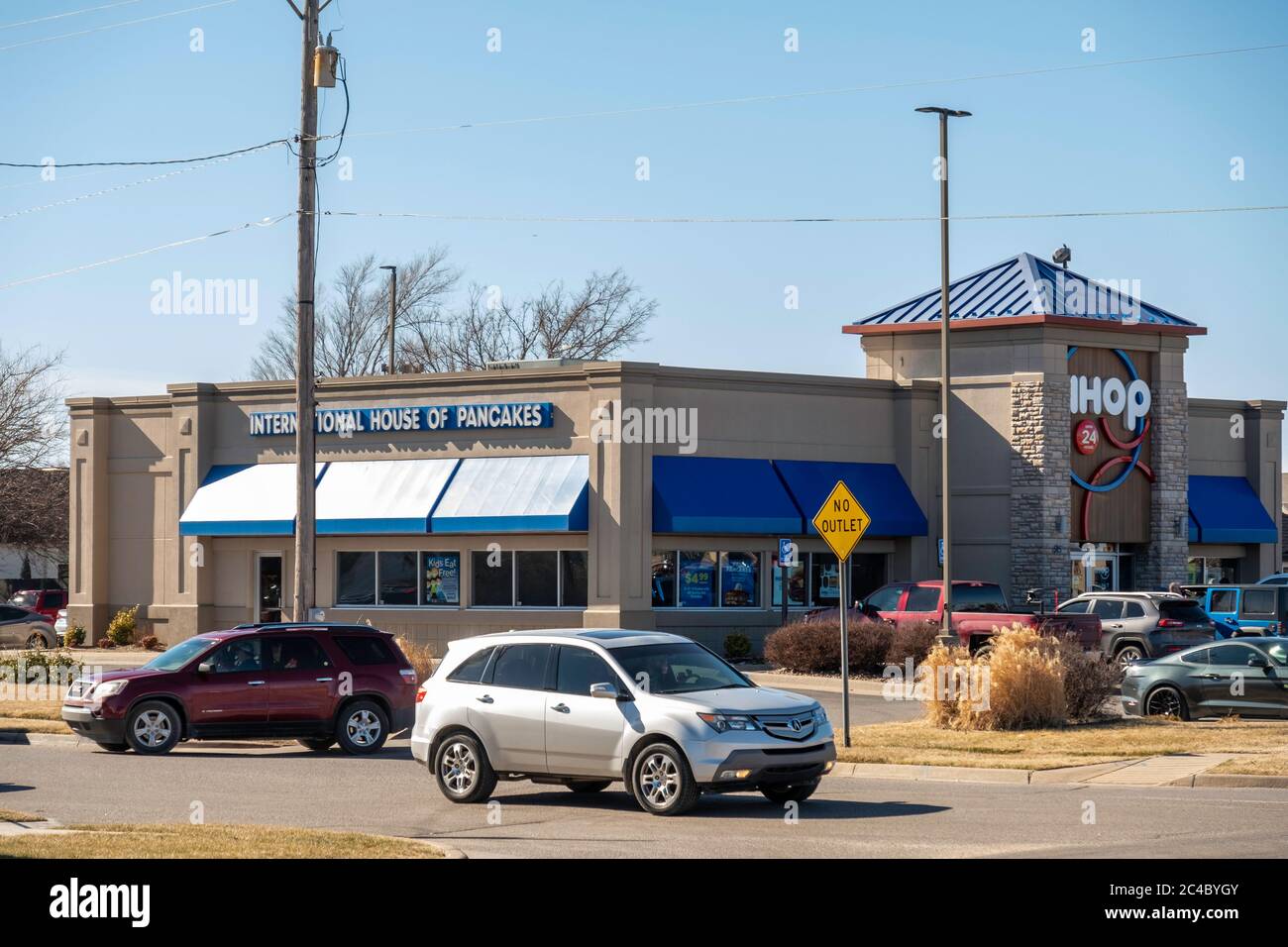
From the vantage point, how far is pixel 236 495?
A: 1521 inches

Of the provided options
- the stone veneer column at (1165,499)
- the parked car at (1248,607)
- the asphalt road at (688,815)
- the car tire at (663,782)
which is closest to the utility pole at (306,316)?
the asphalt road at (688,815)

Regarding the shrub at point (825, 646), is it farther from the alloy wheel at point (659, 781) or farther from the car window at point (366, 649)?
the alloy wheel at point (659, 781)

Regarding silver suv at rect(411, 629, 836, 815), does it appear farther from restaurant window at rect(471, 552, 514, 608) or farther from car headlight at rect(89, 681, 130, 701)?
restaurant window at rect(471, 552, 514, 608)

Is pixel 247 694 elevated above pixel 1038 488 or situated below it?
below

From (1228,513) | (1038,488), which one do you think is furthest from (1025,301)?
(1228,513)

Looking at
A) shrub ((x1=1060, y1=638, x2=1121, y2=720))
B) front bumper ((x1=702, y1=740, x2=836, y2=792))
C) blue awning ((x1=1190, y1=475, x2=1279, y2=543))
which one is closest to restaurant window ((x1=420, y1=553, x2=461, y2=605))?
shrub ((x1=1060, y1=638, x2=1121, y2=720))

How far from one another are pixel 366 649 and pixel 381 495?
1573cm

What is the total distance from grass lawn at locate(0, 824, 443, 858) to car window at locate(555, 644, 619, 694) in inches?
116

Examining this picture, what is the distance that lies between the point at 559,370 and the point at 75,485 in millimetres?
14622

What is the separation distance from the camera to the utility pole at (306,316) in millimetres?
23562

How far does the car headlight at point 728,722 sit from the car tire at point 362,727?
784 centimetres

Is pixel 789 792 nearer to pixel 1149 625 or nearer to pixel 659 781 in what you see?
pixel 659 781

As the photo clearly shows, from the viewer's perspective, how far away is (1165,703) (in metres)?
22.6
